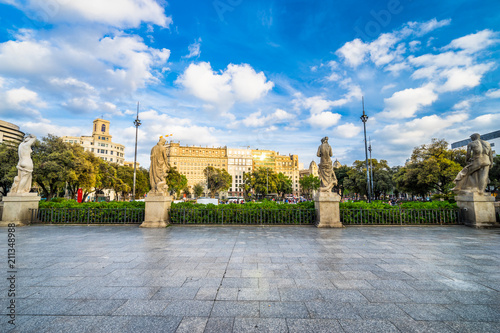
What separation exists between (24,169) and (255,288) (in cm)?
1301

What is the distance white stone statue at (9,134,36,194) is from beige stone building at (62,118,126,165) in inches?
2983

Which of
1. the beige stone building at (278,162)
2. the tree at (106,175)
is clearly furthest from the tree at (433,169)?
the beige stone building at (278,162)

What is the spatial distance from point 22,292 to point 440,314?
587 centimetres

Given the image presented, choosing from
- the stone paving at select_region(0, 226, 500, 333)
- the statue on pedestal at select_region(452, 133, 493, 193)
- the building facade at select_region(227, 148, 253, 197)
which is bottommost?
the stone paving at select_region(0, 226, 500, 333)

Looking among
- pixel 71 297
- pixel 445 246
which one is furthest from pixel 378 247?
pixel 71 297

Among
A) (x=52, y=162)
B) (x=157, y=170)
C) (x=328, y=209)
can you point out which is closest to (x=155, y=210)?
(x=157, y=170)

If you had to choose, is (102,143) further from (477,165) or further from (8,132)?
(477,165)

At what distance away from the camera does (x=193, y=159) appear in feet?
394

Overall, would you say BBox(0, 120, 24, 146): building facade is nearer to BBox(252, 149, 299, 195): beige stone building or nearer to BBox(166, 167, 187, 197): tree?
BBox(166, 167, 187, 197): tree

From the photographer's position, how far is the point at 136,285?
3764 mm

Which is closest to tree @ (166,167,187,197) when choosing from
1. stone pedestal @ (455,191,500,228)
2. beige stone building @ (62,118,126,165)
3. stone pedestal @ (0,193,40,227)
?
stone pedestal @ (0,193,40,227)

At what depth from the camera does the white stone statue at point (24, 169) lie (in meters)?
10.7

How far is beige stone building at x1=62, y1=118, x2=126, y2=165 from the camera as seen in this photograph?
80.3 metres

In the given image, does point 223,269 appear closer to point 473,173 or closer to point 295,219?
point 295,219
